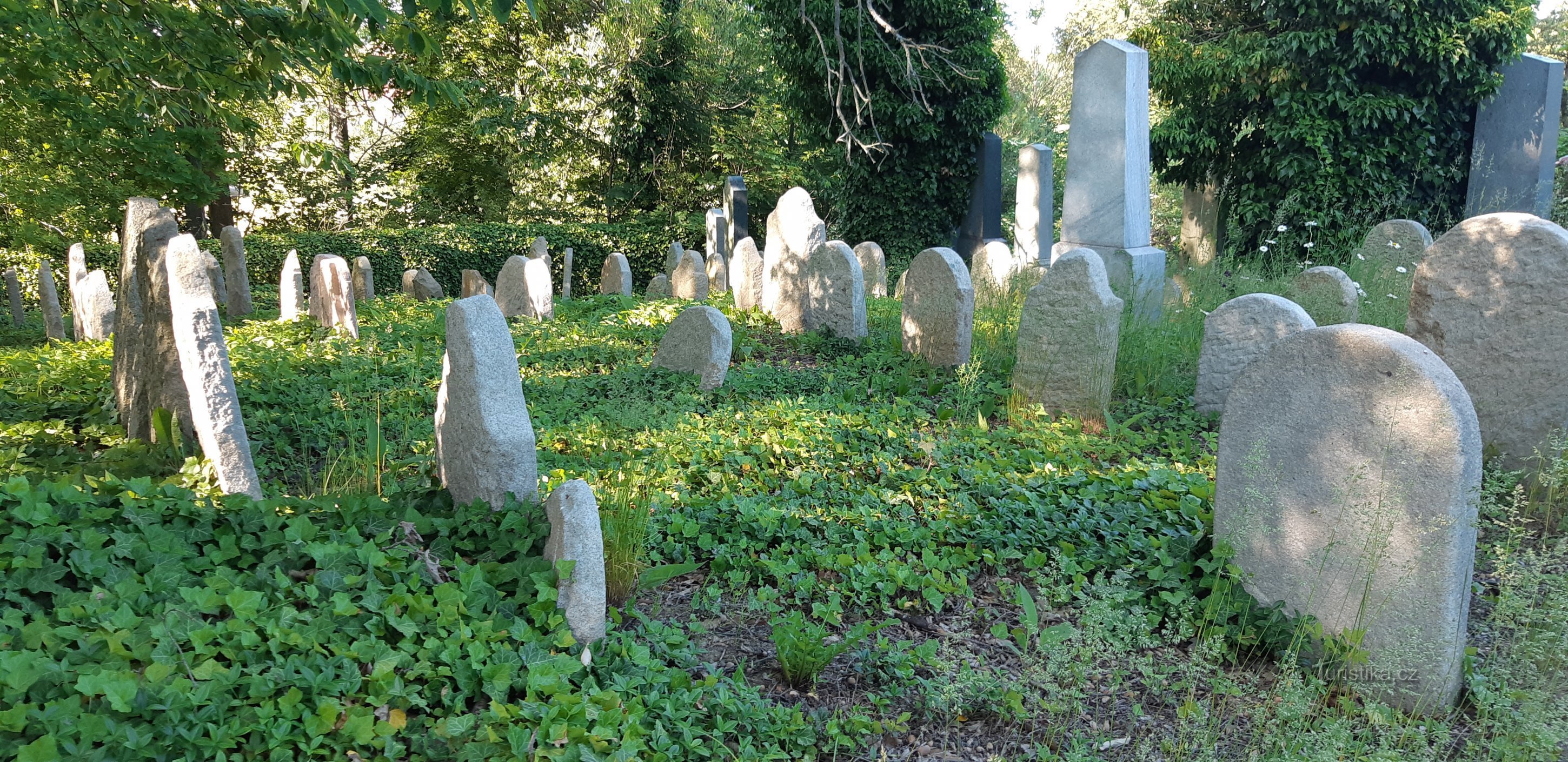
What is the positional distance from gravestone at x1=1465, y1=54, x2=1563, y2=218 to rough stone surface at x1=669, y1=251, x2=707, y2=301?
10904mm

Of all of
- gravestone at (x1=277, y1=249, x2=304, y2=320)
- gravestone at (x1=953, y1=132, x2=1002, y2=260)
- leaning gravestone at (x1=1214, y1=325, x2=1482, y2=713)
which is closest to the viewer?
leaning gravestone at (x1=1214, y1=325, x2=1482, y2=713)

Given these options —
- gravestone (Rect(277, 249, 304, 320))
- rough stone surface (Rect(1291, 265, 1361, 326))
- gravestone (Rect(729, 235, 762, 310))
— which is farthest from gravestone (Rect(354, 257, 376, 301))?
rough stone surface (Rect(1291, 265, 1361, 326))

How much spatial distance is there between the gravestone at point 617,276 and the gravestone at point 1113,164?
6638 mm

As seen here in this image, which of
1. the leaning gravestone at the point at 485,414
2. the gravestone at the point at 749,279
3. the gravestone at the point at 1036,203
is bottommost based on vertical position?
the leaning gravestone at the point at 485,414

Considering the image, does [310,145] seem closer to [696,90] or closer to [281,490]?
[281,490]

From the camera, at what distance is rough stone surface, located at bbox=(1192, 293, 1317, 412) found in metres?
5.29

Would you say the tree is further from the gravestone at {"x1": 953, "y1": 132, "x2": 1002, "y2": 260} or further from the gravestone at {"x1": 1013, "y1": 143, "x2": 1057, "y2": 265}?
the gravestone at {"x1": 1013, "y1": 143, "x2": 1057, "y2": 265}

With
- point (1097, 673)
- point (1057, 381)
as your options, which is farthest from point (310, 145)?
point (1097, 673)

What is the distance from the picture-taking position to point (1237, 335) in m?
5.59

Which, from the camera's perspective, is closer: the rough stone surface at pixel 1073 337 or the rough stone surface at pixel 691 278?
the rough stone surface at pixel 1073 337

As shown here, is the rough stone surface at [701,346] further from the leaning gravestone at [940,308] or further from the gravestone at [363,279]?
the gravestone at [363,279]

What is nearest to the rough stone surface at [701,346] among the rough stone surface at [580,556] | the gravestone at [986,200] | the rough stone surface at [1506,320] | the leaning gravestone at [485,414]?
the leaning gravestone at [485,414]

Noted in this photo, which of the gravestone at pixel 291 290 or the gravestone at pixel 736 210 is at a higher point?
the gravestone at pixel 736 210

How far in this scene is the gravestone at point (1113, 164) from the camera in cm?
865
